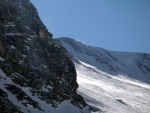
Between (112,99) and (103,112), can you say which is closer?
(103,112)

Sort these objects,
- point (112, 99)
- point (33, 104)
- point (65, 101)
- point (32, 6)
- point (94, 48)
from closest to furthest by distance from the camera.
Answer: point (33, 104) < point (65, 101) < point (32, 6) < point (112, 99) < point (94, 48)

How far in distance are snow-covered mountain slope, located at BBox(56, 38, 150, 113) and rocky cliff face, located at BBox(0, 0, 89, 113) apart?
14.6m

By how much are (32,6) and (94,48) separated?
13533 centimetres

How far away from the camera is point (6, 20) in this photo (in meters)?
50.8

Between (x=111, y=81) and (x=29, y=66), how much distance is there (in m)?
73.2

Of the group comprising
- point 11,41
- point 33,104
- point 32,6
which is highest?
point 32,6

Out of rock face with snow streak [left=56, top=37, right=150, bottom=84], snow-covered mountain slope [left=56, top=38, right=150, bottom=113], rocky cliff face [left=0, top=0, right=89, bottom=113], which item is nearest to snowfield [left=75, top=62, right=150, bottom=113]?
snow-covered mountain slope [left=56, top=38, right=150, bottom=113]

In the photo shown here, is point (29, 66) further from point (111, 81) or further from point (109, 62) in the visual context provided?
point (109, 62)

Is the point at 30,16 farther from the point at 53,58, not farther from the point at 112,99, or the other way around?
the point at 112,99

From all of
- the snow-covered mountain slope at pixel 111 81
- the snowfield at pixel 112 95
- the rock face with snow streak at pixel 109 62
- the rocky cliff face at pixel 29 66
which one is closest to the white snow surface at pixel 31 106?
the rocky cliff face at pixel 29 66

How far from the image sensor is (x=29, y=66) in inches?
1973

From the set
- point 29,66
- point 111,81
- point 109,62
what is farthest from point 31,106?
point 109,62

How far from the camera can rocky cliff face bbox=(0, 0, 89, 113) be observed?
142ft

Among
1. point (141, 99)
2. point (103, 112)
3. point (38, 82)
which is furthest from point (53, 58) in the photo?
point (141, 99)
